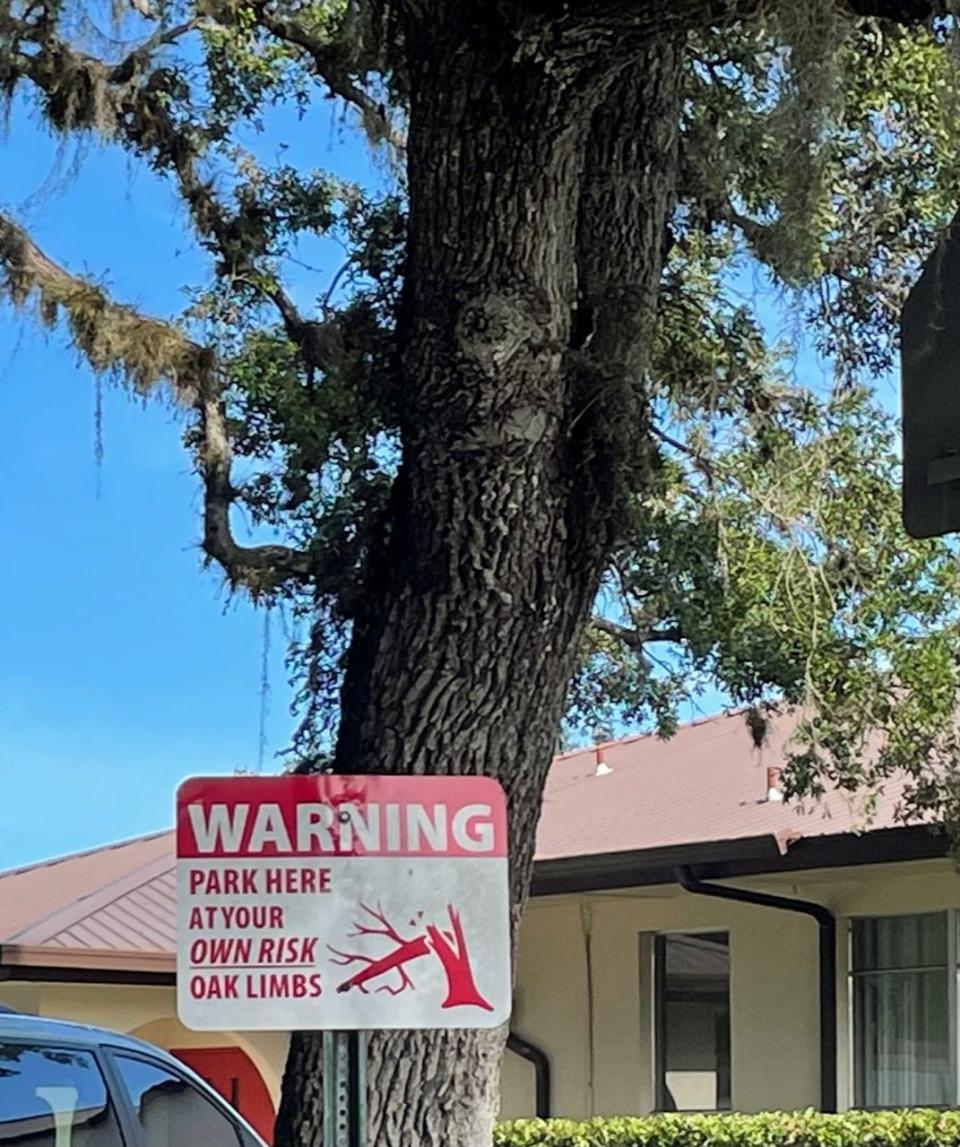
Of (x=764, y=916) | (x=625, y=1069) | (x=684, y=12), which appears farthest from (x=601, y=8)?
(x=625, y=1069)

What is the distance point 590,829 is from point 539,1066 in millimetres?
2157

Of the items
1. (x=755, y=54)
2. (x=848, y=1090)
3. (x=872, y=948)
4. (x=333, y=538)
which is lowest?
(x=848, y=1090)

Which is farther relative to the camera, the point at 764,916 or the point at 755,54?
the point at 764,916

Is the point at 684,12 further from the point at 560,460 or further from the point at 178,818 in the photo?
the point at 178,818

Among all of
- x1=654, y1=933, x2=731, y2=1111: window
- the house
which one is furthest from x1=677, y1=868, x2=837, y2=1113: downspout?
x1=654, y1=933, x2=731, y2=1111: window

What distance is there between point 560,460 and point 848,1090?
8.59m

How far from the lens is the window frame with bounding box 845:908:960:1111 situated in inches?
504

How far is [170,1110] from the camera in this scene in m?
5.45

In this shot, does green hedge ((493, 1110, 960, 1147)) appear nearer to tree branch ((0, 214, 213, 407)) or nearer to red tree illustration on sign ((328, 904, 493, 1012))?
tree branch ((0, 214, 213, 407))

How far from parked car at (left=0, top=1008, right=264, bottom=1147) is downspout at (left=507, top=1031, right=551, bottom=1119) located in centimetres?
998

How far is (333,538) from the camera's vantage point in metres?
6.89

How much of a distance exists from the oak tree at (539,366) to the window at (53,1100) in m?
0.68

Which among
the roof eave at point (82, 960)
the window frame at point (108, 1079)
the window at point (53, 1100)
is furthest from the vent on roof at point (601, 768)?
the window at point (53, 1100)

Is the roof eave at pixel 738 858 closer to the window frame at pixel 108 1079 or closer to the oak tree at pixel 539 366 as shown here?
the oak tree at pixel 539 366
